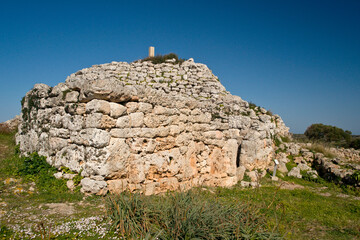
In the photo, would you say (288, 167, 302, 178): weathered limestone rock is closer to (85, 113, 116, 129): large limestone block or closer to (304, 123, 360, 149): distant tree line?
(85, 113, 116, 129): large limestone block

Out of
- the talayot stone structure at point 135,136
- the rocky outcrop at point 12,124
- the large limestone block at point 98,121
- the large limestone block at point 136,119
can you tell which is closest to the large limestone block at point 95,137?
the talayot stone structure at point 135,136

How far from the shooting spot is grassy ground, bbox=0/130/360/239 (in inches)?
157

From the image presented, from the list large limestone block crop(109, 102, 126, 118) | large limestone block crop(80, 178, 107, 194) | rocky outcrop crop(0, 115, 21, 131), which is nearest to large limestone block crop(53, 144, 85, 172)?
large limestone block crop(80, 178, 107, 194)

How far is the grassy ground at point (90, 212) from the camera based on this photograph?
3982mm

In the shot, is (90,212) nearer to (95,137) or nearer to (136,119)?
(95,137)

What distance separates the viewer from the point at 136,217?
13.5 feet

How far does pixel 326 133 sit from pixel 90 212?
36797 mm

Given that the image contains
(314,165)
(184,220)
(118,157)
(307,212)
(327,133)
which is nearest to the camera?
(184,220)

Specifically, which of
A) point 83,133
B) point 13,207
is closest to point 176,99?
point 83,133

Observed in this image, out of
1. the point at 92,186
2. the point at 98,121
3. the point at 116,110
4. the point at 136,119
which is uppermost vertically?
the point at 116,110

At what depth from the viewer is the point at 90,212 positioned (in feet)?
15.9

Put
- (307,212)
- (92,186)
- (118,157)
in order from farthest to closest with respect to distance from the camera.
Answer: (307,212) < (118,157) < (92,186)

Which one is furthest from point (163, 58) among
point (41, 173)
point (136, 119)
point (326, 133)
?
point (326, 133)

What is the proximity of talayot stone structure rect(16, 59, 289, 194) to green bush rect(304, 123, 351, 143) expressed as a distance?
27.3m
